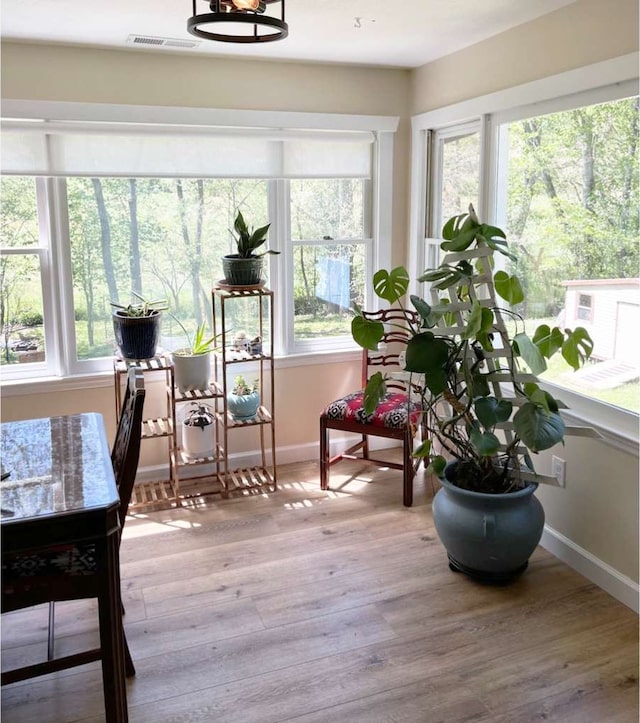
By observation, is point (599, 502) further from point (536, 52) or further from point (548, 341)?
point (536, 52)

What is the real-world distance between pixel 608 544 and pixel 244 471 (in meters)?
1.99

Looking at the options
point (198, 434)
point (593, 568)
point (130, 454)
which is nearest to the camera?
point (130, 454)

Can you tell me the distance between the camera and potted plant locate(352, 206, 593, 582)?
8.21ft

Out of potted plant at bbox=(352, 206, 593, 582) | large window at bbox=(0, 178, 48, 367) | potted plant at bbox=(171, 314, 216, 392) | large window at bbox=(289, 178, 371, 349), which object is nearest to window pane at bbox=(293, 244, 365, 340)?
large window at bbox=(289, 178, 371, 349)

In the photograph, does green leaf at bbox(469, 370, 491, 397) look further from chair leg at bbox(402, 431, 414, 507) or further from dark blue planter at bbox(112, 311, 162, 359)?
dark blue planter at bbox(112, 311, 162, 359)

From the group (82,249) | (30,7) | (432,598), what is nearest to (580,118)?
(432,598)

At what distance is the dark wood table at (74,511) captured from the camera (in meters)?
1.72

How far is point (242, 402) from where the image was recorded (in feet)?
11.9

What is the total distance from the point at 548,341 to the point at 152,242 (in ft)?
7.09

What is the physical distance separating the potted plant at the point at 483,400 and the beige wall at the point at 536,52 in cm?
78

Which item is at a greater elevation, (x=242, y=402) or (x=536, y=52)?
(x=536, y=52)

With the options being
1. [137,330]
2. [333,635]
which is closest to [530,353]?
[333,635]

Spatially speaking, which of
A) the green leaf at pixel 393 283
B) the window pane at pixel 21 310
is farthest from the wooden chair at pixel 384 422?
the window pane at pixel 21 310

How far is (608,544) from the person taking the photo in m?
2.72
